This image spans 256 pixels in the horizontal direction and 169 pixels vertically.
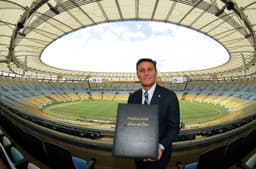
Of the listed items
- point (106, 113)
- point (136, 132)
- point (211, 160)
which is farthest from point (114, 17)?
point (136, 132)

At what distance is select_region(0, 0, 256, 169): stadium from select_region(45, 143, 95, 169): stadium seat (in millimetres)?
17

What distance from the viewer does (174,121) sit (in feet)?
7.85

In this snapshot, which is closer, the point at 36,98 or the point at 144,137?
the point at 144,137

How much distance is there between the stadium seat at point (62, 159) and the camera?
3584mm

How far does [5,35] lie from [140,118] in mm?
19316

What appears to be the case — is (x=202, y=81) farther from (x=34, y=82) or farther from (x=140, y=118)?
(x=140, y=118)

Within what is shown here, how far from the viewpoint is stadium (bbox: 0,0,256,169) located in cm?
410

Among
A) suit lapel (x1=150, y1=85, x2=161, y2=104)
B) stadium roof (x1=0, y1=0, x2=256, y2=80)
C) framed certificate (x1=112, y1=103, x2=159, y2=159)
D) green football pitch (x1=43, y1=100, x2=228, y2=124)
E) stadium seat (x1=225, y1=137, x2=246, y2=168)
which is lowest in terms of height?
green football pitch (x1=43, y1=100, x2=228, y2=124)

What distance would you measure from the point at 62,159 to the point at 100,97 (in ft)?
164

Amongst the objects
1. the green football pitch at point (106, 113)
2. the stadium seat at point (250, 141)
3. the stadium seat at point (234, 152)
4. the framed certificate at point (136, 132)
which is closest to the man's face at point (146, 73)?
the framed certificate at point (136, 132)

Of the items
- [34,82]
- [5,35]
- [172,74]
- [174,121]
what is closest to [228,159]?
[174,121]

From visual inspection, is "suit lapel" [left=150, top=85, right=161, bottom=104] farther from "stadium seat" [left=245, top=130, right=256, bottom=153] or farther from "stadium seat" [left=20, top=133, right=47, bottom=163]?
"stadium seat" [left=245, top=130, right=256, bottom=153]

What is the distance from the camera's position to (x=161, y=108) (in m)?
2.43

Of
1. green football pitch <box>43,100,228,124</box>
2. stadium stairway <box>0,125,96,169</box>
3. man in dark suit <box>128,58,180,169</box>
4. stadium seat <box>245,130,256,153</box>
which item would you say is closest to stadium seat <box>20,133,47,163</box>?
stadium stairway <box>0,125,96,169</box>
